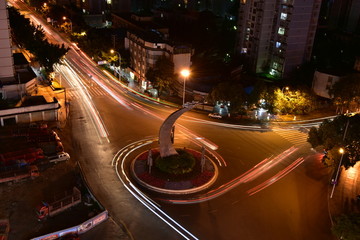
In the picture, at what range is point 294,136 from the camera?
178 feet

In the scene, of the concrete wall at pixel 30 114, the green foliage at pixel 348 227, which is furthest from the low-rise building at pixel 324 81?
the concrete wall at pixel 30 114

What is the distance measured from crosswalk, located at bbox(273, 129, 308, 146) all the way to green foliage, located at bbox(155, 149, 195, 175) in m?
17.3

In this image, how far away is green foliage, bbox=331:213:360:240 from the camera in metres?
29.2

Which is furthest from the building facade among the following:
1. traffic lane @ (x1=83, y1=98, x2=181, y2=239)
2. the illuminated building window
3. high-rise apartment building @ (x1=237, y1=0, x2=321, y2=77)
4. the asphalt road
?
the illuminated building window

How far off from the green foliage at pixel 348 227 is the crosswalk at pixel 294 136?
71.8 ft

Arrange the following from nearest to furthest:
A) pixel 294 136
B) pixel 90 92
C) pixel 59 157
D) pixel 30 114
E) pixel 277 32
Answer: pixel 59 157
pixel 30 114
pixel 294 136
pixel 90 92
pixel 277 32

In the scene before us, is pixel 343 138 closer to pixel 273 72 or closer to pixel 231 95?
pixel 231 95

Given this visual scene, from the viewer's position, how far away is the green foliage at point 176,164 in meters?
41.7

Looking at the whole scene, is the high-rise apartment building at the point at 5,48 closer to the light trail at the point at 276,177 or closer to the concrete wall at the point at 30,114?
the concrete wall at the point at 30,114

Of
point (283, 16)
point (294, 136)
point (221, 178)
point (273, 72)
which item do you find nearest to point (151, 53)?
point (283, 16)

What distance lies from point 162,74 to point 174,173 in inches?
1148

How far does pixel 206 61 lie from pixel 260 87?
2746 centimetres

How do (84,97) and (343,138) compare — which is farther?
(84,97)

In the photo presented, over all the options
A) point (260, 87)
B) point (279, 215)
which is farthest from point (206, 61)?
point (279, 215)
